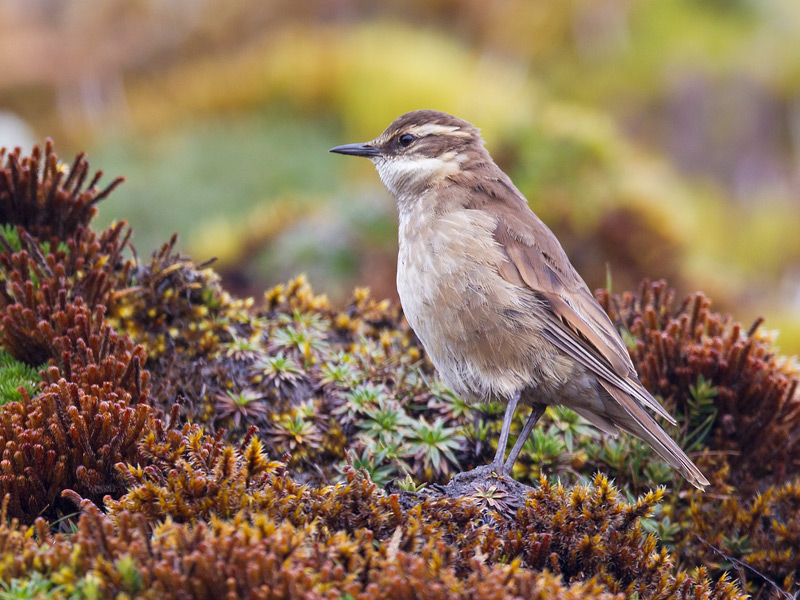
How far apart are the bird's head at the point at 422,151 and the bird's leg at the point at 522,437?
1.59 meters

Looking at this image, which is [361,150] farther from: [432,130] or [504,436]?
[504,436]

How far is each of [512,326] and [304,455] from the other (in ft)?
4.48

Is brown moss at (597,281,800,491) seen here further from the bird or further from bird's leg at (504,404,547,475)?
bird's leg at (504,404,547,475)

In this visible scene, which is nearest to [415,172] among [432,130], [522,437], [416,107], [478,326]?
[432,130]

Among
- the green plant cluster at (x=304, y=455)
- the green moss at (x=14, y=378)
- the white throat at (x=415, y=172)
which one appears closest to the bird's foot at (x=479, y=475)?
the green plant cluster at (x=304, y=455)

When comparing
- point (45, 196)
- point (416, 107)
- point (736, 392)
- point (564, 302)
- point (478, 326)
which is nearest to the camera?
point (478, 326)

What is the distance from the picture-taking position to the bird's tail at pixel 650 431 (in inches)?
177

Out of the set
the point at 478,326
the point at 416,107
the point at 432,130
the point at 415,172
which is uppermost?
the point at 416,107

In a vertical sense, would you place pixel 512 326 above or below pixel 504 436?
above

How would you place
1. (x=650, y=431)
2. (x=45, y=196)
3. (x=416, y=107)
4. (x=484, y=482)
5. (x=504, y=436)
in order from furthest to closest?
(x=416, y=107) → (x=45, y=196) → (x=504, y=436) → (x=650, y=431) → (x=484, y=482)

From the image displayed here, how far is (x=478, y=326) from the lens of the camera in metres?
4.82

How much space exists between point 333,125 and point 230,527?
40.0 ft

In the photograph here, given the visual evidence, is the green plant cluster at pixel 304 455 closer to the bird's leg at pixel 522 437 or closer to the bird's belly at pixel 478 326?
the bird's leg at pixel 522 437

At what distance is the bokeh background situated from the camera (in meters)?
10.4
